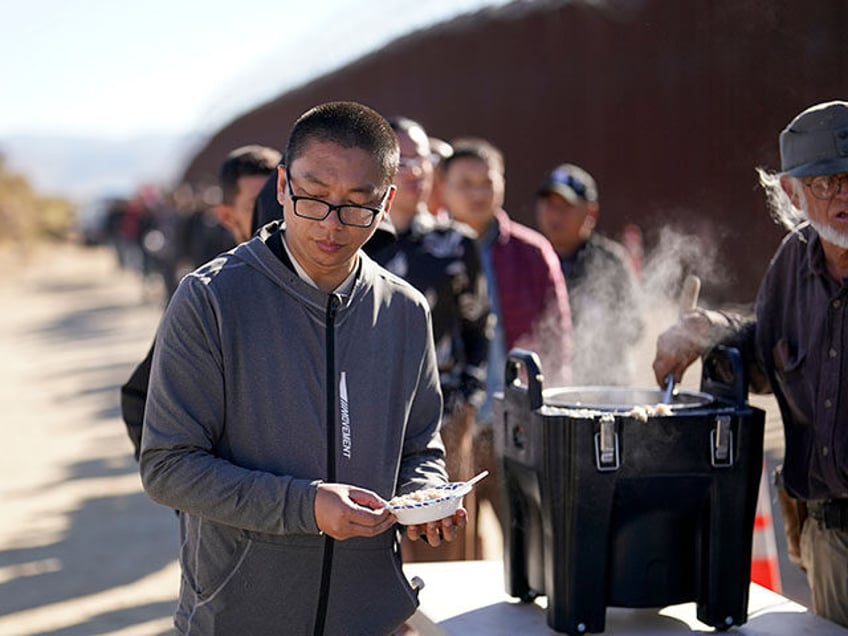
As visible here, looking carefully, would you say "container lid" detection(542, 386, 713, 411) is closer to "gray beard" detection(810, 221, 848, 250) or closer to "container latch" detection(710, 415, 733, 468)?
"container latch" detection(710, 415, 733, 468)

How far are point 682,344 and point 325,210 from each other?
137 cm

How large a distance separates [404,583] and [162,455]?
66 cm

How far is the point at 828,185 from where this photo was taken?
128 inches

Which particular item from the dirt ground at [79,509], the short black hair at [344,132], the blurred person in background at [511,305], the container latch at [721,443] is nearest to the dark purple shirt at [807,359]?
the container latch at [721,443]

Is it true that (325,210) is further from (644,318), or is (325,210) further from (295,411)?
(644,318)

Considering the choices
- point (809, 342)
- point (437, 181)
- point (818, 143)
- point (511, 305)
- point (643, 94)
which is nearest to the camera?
point (818, 143)

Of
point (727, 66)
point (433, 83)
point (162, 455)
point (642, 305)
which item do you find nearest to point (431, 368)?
point (162, 455)

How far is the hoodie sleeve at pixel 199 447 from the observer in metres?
2.50

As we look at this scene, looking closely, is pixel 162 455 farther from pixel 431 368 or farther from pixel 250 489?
pixel 431 368

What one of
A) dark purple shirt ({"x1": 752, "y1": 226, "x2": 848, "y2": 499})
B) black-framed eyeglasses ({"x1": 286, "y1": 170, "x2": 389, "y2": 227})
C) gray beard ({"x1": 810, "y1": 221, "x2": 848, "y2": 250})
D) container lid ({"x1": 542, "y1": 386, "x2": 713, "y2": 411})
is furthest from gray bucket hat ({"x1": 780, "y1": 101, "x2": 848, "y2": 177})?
black-framed eyeglasses ({"x1": 286, "y1": 170, "x2": 389, "y2": 227})

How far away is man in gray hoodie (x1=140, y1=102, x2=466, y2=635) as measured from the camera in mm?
2523

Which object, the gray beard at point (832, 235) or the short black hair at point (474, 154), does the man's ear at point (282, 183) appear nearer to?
the gray beard at point (832, 235)

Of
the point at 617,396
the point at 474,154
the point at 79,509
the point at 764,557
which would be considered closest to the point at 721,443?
the point at 617,396

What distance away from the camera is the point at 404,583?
286 cm
